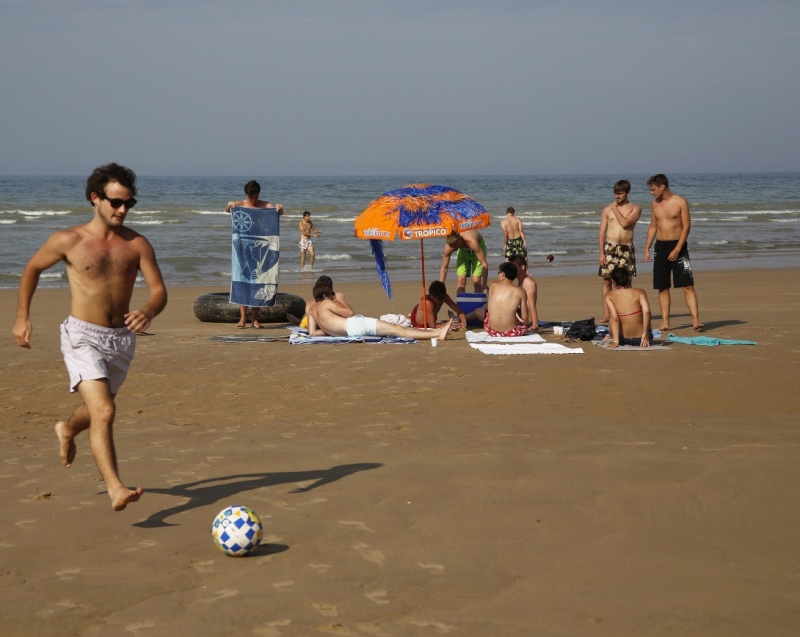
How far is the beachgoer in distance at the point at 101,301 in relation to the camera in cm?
475

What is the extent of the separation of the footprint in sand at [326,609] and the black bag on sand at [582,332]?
7.35 meters

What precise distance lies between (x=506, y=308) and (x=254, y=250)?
3.07 meters

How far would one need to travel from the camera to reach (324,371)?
9.12m

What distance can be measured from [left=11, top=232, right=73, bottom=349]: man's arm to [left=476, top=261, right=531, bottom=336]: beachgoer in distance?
670cm

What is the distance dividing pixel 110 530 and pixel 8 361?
560 centimetres

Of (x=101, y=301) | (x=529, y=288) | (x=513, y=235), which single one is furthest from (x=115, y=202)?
(x=513, y=235)

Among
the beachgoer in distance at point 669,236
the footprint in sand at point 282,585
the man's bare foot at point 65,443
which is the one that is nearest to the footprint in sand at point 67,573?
the footprint in sand at point 282,585

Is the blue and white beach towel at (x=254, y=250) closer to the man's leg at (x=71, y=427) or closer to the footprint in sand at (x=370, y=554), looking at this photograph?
the man's leg at (x=71, y=427)

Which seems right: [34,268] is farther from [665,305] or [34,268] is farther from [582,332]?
[665,305]

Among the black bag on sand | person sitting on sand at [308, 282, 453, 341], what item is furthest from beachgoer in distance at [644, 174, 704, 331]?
person sitting on sand at [308, 282, 453, 341]

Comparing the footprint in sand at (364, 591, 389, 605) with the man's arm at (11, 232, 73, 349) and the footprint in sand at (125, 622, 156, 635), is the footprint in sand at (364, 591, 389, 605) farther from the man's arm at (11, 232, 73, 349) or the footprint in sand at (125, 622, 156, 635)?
the man's arm at (11, 232, 73, 349)

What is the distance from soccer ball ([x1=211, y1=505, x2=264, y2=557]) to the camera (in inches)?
171

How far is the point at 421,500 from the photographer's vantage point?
17.0 feet

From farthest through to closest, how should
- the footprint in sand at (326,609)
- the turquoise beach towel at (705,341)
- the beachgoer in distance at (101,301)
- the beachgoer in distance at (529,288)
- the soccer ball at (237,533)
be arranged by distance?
the beachgoer in distance at (529,288)
the turquoise beach towel at (705,341)
the beachgoer in distance at (101,301)
the soccer ball at (237,533)
the footprint in sand at (326,609)
